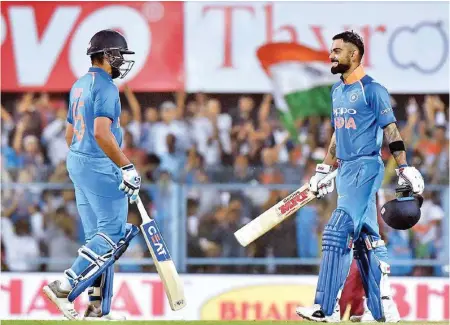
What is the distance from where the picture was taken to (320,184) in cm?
1068

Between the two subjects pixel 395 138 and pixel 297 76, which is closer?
pixel 395 138

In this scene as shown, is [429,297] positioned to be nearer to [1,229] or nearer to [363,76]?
[1,229]

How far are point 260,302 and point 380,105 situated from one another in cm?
589

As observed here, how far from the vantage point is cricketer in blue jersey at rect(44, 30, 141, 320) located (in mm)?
10523

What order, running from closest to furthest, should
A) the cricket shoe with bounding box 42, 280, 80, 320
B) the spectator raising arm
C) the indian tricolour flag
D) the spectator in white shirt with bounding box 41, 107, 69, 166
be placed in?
the cricket shoe with bounding box 42, 280, 80, 320
the spectator in white shirt with bounding box 41, 107, 69, 166
the spectator raising arm
the indian tricolour flag

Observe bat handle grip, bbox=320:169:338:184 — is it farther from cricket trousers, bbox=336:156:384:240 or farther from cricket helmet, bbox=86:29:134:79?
cricket helmet, bbox=86:29:134:79

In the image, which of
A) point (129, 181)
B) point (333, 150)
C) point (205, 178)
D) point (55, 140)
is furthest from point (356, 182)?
point (55, 140)

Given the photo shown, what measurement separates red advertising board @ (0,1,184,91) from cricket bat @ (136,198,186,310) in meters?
6.38

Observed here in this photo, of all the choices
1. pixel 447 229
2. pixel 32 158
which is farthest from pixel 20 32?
pixel 447 229

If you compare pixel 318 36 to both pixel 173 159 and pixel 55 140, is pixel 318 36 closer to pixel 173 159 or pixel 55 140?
pixel 173 159

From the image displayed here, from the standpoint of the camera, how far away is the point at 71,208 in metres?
15.6

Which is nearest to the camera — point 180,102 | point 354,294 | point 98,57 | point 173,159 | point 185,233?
point 98,57

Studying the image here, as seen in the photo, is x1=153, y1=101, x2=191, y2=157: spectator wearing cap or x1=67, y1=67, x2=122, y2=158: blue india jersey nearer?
x1=67, y1=67, x2=122, y2=158: blue india jersey

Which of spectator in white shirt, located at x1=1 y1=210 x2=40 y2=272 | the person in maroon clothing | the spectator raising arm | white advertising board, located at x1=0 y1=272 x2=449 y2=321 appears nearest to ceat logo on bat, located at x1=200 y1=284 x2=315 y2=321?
white advertising board, located at x1=0 y1=272 x2=449 y2=321
